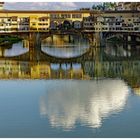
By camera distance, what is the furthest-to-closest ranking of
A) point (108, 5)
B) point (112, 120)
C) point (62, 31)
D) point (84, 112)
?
1. point (108, 5)
2. point (62, 31)
3. point (84, 112)
4. point (112, 120)

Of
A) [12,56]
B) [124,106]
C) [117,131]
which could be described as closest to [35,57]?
[12,56]

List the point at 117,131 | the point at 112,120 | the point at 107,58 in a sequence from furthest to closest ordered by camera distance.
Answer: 1. the point at 107,58
2. the point at 112,120
3. the point at 117,131

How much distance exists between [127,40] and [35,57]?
21.9ft

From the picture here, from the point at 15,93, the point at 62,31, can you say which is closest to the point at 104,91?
the point at 15,93

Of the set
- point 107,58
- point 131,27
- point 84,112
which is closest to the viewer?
point 84,112

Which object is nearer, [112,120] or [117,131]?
[117,131]

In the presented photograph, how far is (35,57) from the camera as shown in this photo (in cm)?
1320

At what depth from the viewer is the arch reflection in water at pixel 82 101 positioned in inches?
210

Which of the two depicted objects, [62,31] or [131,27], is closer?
[62,31]

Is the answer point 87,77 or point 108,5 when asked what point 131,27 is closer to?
point 108,5

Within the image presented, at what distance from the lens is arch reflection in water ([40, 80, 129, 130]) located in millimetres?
5340

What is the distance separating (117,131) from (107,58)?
809 centimetres

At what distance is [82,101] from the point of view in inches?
255

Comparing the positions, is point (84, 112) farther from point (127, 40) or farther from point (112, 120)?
point (127, 40)
